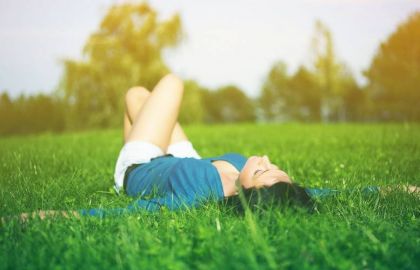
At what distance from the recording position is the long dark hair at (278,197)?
2.86 metres

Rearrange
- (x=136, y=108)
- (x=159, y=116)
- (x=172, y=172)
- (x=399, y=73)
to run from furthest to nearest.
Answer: (x=399, y=73) < (x=136, y=108) < (x=159, y=116) < (x=172, y=172)

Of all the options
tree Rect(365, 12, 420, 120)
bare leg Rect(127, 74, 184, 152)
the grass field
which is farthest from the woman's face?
tree Rect(365, 12, 420, 120)

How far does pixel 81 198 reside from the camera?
3619 millimetres

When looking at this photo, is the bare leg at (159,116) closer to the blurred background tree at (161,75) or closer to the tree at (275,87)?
the blurred background tree at (161,75)

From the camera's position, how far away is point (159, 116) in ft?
15.2

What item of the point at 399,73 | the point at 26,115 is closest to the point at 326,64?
the point at 399,73

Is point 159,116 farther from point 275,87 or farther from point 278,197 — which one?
point 275,87

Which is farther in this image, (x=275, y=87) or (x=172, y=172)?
(x=275, y=87)

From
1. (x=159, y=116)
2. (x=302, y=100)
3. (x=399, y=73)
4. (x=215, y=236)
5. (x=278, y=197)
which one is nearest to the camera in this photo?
(x=215, y=236)

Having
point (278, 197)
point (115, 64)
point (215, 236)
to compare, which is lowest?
point (215, 236)

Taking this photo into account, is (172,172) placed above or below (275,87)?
below

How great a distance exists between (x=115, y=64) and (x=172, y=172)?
64.0 feet

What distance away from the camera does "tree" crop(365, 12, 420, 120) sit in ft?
96.3

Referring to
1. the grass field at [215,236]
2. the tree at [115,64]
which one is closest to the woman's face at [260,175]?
the grass field at [215,236]
